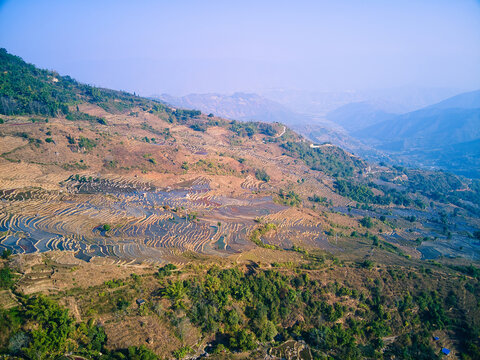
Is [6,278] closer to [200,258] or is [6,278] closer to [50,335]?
[50,335]

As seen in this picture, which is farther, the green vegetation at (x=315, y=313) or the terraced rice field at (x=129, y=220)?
the terraced rice field at (x=129, y=220)

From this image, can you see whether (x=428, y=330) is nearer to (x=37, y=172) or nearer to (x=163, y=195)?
(x=163, y=195)

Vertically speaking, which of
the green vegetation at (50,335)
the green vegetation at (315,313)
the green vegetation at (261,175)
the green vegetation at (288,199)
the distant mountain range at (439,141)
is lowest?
the green vegetation at (315,313)

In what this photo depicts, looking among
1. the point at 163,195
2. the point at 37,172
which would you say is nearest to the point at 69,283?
the point at 163,195

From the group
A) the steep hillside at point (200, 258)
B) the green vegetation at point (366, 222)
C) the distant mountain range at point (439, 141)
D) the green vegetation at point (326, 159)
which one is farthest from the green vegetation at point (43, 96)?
the distant mountain range at point (439, 141)

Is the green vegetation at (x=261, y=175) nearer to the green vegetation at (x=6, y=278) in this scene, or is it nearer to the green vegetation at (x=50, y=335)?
the green vegetation at (x=50, y=335)

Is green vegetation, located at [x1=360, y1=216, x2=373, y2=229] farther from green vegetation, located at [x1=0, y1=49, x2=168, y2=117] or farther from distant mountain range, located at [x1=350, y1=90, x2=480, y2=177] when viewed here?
distant mountain range, located at [x1=350, y1=90, x2=480, y2=177]

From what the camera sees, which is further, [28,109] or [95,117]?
[95,117]
